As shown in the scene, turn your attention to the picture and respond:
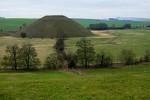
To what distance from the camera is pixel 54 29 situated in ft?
533

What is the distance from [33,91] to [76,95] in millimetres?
4126

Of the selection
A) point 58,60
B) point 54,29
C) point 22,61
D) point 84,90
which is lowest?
point 58,60

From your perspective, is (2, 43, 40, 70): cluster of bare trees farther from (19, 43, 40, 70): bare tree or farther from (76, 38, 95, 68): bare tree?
(76, 38, 95, 68): bare tree

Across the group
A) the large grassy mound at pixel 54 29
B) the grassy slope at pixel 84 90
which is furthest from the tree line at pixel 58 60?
the large grassy mound at pixel 54 29

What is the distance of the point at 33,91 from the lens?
77.9ft

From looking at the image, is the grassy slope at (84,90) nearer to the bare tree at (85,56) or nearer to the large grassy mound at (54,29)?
the bare tree at (85,56)

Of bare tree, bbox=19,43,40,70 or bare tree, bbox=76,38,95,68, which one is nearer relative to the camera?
bare tree, bbox=19,43,40,70

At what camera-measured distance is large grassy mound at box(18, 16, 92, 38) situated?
157 m

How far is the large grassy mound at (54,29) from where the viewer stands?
515ft

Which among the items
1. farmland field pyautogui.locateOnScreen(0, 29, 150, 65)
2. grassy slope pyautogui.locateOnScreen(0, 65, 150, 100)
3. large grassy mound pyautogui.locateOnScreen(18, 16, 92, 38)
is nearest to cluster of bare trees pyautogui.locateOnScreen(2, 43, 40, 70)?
farmland field pyautogui.locateOnScreen(0, 29, 150, 65)

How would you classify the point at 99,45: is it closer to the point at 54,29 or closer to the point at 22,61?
the point at 22,61

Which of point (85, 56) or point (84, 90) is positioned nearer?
point (84, 90)

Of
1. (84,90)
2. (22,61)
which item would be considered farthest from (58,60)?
(84,90)

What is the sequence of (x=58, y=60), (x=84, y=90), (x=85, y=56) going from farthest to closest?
(x=58, y=60) → (x=85, y=56) → (x=84, y=90)
